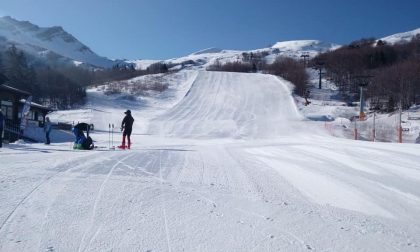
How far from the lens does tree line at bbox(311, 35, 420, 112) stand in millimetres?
49125

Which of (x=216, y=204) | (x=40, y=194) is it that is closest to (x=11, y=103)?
(x=40, y=194)

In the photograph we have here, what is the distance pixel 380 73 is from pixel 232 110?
28.7m

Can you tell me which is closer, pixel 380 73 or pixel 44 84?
pixel 380 73

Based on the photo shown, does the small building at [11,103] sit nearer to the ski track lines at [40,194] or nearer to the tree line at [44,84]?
the ski track lines at [40,194]

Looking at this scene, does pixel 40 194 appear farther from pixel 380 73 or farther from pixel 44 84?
pixel 380 73

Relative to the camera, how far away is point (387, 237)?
3.56 m

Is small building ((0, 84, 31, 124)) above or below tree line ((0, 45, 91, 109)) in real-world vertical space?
below

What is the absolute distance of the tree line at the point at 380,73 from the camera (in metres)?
49.1

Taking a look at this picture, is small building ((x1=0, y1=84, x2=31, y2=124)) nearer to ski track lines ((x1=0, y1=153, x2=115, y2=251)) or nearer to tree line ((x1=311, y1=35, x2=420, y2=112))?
ski track lines ((x1=0, y1=153, x2=115, y2=251))

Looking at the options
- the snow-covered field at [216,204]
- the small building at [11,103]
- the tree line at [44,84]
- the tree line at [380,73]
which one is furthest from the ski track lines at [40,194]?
the tree line at [44,84]

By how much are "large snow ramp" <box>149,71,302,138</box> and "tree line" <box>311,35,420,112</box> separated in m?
11.4

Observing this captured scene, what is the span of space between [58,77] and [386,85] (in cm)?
5423

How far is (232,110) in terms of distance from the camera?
1836 inches

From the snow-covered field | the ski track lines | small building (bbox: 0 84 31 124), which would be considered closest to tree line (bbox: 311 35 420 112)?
the snow-covered field
